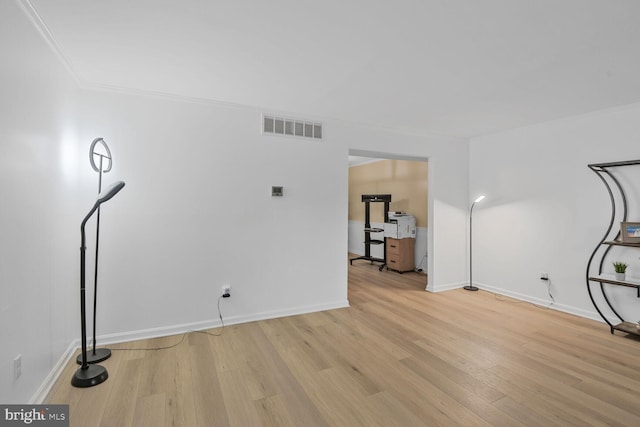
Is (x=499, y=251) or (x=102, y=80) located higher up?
(x=102, y=80)

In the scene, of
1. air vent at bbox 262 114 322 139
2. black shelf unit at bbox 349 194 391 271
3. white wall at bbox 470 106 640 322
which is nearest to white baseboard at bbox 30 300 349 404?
air vent at bbox 262 114 322 139

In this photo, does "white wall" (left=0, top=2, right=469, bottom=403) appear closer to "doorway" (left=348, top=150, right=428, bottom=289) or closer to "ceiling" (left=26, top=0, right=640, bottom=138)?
"ceiling" (left=26, top=0, right=640, bottom=138)

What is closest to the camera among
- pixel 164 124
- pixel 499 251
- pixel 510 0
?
pixel 510 0

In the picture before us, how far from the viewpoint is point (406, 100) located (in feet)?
10.7

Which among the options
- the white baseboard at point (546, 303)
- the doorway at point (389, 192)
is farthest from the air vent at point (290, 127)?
the white baseboard at point (546, 303)

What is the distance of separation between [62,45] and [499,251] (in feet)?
17.6

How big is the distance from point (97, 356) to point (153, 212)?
51.4 inches

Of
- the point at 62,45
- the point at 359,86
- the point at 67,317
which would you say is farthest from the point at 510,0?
the point at 67,317

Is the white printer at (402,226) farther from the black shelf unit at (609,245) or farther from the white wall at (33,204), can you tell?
the white wall at (33,204)

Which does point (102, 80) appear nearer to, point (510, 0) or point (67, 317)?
point (67, 317)

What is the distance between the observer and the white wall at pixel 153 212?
1813 mm

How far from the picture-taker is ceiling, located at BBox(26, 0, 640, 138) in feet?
5.90

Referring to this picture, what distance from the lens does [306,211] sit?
3.80 m

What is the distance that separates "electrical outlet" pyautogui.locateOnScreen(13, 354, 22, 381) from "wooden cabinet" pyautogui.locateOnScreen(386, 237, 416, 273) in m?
5.34
